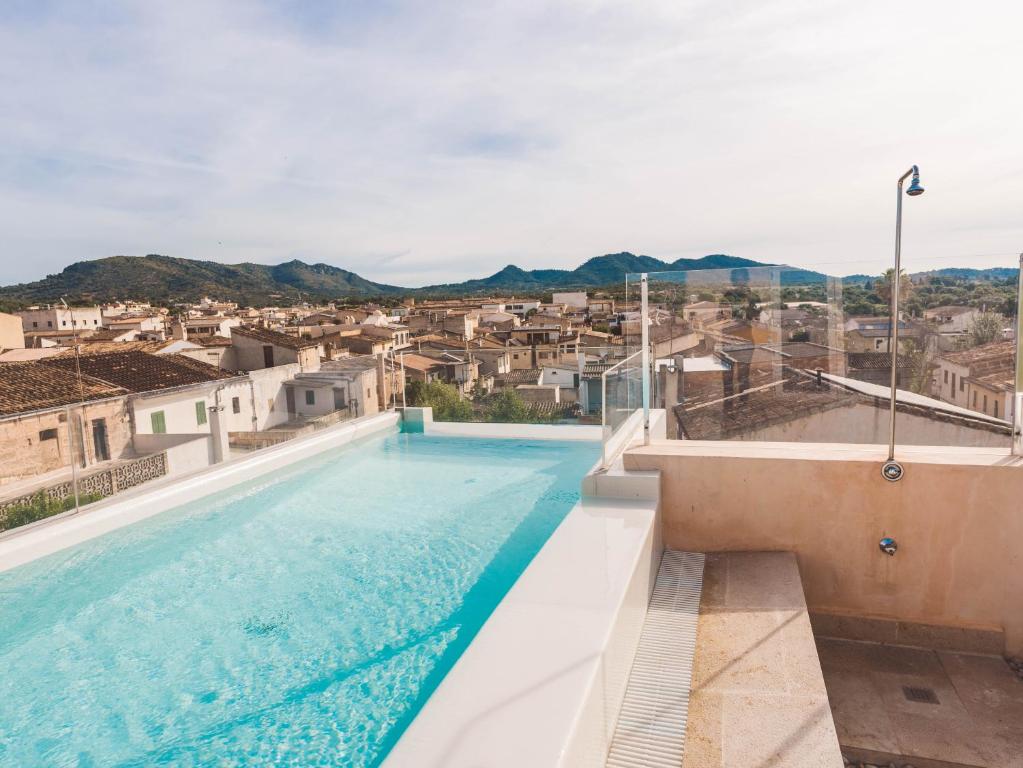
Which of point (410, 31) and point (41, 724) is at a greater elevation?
point (410, 31)

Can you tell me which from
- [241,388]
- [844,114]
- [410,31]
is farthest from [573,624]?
[241,388]

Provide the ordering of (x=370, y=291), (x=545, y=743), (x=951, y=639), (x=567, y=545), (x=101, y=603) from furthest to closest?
(x=370, y=291)
(x=101, y=603)
(x=951, y=639)
(x=567, y=545)
(x=545, y=743)

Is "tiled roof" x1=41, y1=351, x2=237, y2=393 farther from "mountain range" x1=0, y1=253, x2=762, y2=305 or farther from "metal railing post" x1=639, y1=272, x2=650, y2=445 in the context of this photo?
"mountain range" x1=0, y1=253, x2=762, y2=305

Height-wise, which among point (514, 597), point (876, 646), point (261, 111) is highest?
point (261, 111)

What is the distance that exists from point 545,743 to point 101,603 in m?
3.86

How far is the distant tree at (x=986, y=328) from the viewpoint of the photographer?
4.14 metres

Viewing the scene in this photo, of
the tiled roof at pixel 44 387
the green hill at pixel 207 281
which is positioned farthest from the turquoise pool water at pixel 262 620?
the green hill at pixel 207 281

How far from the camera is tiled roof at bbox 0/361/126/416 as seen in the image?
1240 cm

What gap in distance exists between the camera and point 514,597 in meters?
3.00

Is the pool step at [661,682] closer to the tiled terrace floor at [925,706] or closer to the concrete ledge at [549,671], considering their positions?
the concrete ledge at [549,671]

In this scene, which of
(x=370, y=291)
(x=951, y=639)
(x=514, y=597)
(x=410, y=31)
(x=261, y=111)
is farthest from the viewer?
(x=370, y=291)

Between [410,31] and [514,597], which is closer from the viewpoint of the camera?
[514,597]

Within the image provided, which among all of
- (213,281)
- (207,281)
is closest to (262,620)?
(207,281)

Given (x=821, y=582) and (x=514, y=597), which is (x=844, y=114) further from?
(x=514, y=597)
